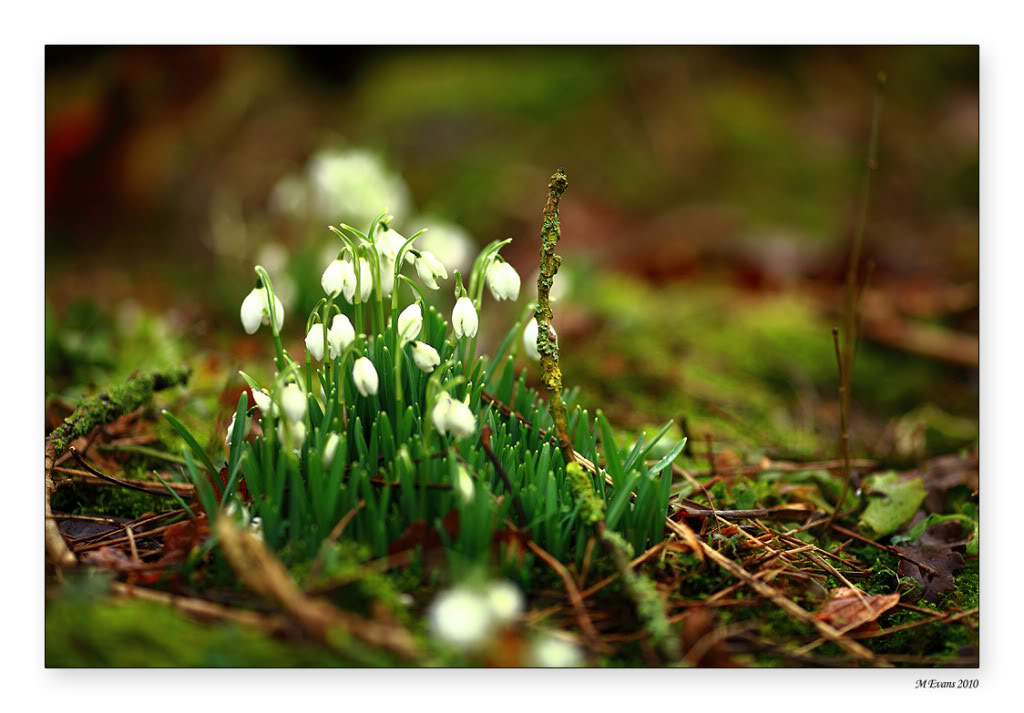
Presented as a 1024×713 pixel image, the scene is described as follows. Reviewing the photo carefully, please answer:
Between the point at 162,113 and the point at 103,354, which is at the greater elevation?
the point at 162,113

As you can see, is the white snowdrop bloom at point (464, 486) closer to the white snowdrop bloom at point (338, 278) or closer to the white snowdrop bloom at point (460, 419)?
the white snowdrop bloom at point (460, 419)

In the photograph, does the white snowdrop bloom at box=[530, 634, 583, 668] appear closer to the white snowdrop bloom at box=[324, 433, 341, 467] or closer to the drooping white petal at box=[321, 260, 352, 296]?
the white snowdrop bloom at box=[324, 433, 341, 467]

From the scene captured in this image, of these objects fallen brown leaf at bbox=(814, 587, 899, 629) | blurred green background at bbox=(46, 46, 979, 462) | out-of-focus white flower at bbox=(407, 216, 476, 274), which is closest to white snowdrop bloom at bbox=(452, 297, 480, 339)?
fallen brown leaf at bbox=(814, 587, 899, 629)

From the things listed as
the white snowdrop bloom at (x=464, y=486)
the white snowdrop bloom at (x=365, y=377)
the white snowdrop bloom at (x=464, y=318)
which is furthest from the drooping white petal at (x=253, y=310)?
the white snowdrop bloom at (x=464, y=486)

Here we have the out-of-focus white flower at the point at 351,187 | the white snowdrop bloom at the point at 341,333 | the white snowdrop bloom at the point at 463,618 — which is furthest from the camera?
the out-of-focus white flower at the point at 351,187

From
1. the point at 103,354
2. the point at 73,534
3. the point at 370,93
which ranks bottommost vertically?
the point at 73,534
